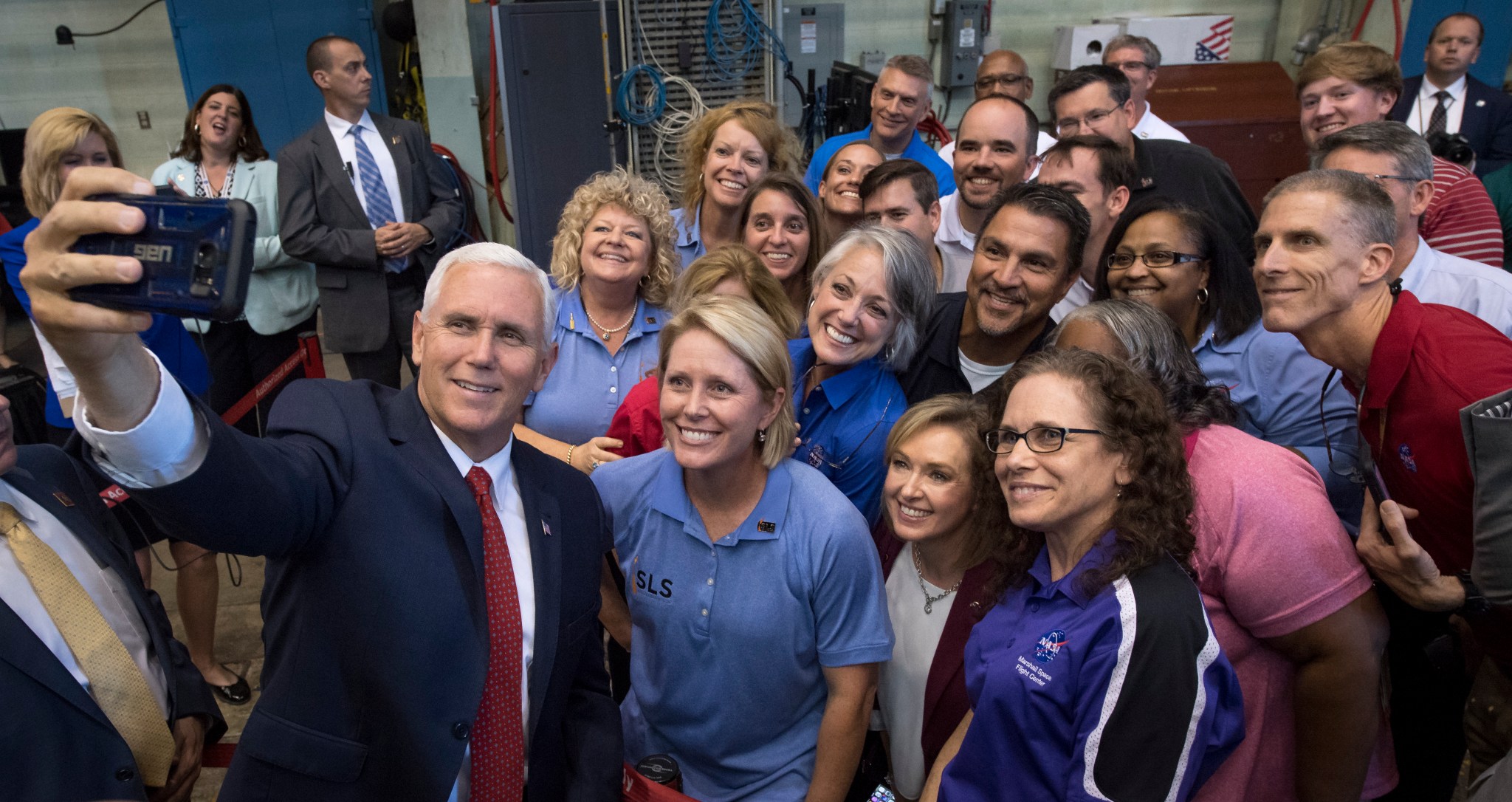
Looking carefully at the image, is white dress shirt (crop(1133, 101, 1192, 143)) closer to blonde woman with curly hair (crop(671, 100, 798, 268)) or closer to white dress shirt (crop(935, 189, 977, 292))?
white dress shirt (crop(935, 189, 977, 292))

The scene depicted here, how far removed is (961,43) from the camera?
7.12 m

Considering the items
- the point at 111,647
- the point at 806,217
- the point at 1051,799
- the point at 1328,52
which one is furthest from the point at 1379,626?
the point at 1328,52

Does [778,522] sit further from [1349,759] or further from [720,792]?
[1349,759]

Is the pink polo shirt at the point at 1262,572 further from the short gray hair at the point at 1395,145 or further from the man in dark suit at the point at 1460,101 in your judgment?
the man in dark suit at the point at 1460,101

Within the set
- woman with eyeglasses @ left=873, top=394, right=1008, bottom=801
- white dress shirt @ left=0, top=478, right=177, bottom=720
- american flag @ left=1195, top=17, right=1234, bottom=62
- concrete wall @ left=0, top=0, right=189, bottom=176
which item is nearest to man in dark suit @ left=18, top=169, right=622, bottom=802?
white dress shirt @ left=0, top=478, right=177, bottom=720

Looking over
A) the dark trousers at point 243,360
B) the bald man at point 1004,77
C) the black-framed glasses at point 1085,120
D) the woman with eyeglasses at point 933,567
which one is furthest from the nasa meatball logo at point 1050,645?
the bald man at point 1004,77

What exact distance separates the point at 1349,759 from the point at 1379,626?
0.77 feet

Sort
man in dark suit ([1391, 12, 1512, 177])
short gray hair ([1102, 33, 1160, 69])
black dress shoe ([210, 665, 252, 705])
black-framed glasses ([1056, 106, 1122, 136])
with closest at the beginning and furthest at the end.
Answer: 1. black dress shoe ([210, 665, 252, 705])
2. black-framed glasses ([1056, 106, 1122, 136])
3. short gray hair ([1102, 33, 1160, 69])
4. man in dark suit ([1391, 12, 1512, 177])

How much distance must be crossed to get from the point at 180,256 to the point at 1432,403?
6.05 feet

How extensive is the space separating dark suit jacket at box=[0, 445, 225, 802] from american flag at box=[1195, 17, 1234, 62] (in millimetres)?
7995

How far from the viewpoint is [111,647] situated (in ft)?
5.08

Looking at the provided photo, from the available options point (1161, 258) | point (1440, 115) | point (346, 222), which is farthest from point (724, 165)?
point (1440, 115)

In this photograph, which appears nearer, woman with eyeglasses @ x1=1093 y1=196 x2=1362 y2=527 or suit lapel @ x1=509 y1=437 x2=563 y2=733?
suit lapel @ x1=509 y1=437 x2=563 y2=733

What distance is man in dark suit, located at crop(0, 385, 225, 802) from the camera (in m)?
Result: 1.38
